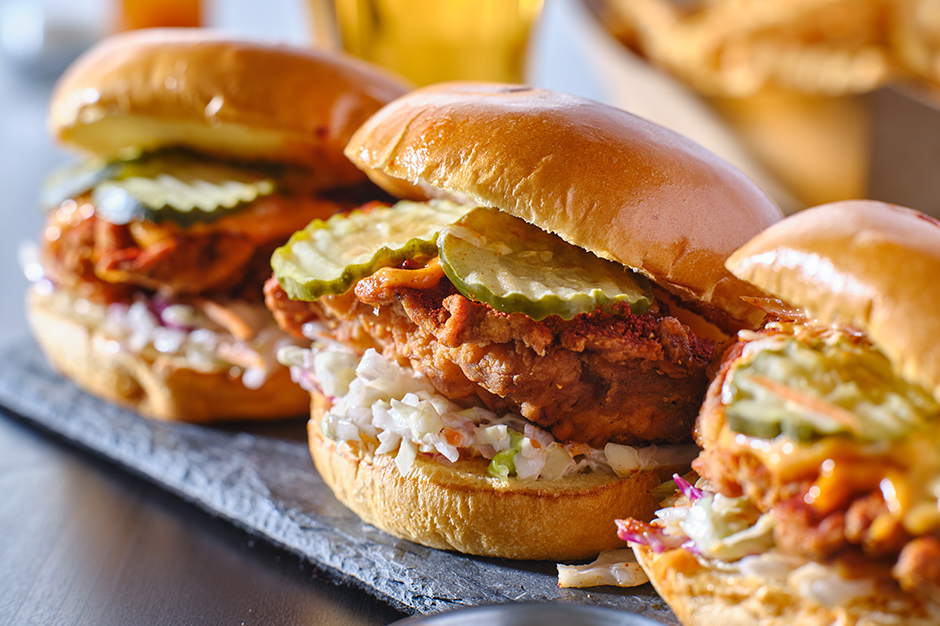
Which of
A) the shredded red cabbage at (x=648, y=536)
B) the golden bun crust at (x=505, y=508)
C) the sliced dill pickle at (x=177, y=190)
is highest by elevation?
the sliced dill pickle at (x=177, y=190)

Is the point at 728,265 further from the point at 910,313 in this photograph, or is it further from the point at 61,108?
the point at 61,108

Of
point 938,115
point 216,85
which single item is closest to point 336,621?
point 216,85

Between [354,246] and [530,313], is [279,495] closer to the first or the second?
[354,246]

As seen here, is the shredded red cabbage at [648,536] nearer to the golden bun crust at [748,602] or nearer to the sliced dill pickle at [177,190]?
the golden bun crust at [748,602]

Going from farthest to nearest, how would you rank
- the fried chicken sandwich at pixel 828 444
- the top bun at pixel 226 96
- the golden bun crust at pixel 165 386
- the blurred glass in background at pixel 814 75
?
the blurred glass in background at pixel 814 75 → the golden bun crust at pixel 165 386 → the top bun at pixel 226 96 → the fried chicken sandwich at pixel 828 444

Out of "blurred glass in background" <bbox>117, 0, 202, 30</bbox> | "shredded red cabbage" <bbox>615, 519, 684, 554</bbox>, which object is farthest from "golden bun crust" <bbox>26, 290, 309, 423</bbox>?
"blurred glass in background" <bbox>117, 0, 202, 30</bbox>

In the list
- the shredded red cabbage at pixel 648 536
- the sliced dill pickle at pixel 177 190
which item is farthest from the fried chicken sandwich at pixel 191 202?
the shredded red cabbage at pixel 648 536
